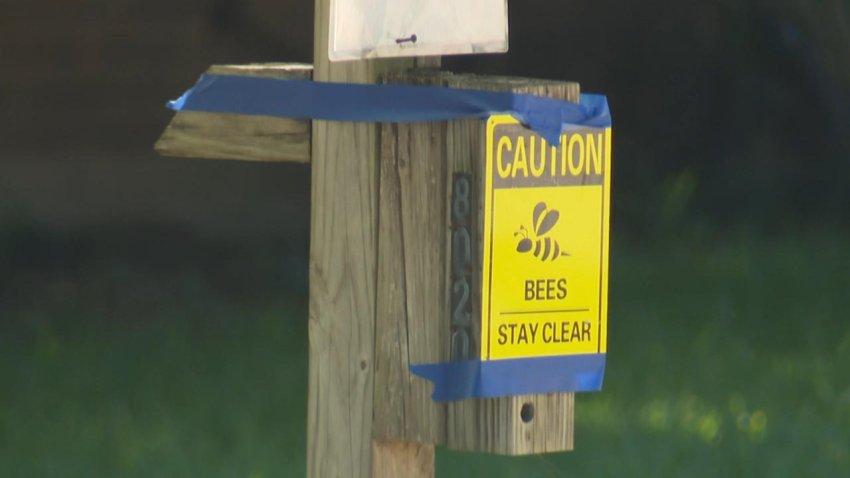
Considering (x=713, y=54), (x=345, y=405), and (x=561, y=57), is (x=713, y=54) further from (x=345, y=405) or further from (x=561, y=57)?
(x=345, y=405)

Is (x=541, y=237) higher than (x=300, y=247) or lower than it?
higher

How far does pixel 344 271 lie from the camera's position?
104 inches

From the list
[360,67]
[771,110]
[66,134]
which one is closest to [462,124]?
[360,67]

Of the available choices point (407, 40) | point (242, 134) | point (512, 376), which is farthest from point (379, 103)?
point (512, 376)

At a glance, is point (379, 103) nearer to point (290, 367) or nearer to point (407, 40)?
point (407, 40)

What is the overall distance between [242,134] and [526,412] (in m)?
0.59

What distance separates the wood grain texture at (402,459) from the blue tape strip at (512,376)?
0.14 metres

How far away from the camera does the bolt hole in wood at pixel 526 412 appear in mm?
2541

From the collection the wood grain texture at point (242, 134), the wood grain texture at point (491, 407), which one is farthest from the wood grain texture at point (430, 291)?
the wood grain texture at point (242, 134)

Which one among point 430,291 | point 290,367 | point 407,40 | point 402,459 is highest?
point 407,40

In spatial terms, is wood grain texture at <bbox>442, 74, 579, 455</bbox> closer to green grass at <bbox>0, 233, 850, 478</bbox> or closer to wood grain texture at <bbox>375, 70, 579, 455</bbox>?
wood grain texture at <bbox>375, 70, 579, 455</bbox>

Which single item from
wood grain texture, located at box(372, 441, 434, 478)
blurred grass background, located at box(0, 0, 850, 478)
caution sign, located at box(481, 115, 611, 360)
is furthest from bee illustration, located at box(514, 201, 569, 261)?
blurred grass background, located at box(0, 0, 850, 478)

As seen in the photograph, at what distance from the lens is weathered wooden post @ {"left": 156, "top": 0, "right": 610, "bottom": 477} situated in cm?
250

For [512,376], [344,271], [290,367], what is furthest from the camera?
[290,367]
